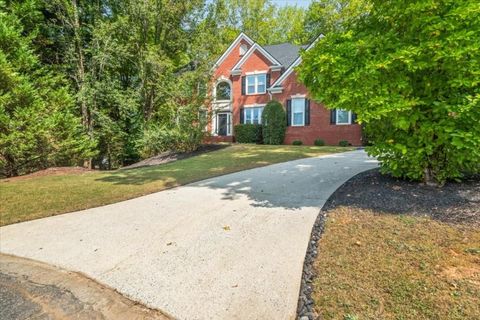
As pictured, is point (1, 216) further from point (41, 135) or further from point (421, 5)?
point (421, 5)

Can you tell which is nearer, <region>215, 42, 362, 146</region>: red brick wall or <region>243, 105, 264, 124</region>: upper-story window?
<region>215, 42, 362, 146</region>: red brick wall

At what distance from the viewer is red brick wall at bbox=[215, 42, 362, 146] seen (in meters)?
17.9

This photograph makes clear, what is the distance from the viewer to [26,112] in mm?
10766

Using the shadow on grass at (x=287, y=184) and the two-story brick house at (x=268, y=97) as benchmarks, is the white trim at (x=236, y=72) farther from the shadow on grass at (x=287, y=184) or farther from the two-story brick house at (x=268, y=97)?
the shadow on grass at (x=287, y=184)

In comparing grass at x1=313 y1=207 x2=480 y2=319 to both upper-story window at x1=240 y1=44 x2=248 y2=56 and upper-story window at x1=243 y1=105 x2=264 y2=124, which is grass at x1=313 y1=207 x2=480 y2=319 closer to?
upper-story window at x1=243 y1=105 x2=264 y2=124

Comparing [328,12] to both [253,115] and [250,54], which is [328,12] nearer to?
[250,54]

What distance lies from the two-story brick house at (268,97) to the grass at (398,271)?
13.1 metres

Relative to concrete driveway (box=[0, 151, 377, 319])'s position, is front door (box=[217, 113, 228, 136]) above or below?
above

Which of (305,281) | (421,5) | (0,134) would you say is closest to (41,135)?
(0,134)

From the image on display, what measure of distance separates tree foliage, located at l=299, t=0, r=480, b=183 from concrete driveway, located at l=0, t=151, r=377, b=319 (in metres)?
1.88

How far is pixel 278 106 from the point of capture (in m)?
18.8

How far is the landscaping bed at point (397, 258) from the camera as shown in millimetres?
2428

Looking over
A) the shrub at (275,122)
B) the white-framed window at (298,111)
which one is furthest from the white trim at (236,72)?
the white-framed window at (298,111)

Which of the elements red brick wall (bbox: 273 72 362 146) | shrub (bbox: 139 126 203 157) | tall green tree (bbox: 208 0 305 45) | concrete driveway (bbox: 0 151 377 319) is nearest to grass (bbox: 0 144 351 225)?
concrete driveway (bbox: 0 151 377 319)
